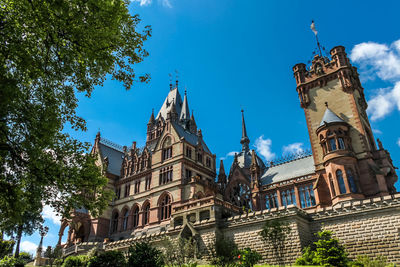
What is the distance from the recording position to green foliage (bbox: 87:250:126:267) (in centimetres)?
2436

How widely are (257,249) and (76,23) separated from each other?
779 inches

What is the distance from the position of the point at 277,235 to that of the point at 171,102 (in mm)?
37669

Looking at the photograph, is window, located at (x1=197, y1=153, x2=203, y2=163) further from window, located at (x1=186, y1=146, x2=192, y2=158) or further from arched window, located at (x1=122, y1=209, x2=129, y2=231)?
arched window, located at (x1=122, y1=209, x2=129, y2=231)

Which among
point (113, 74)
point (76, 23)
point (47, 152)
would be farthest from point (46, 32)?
point (47, 152)

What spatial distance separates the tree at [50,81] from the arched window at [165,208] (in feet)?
72.0

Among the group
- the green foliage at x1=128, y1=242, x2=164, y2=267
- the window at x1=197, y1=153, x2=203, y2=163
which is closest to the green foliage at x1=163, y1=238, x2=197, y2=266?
the green foliage at x1=128, y1=242, x2=164, y2=267

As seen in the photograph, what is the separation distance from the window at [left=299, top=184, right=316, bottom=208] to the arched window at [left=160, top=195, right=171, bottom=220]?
1645cm

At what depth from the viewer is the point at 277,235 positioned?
22391 millimetres

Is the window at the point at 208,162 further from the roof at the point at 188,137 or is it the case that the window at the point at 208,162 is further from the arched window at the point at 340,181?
the arched window at the point at 340,181

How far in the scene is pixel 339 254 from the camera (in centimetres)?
1977

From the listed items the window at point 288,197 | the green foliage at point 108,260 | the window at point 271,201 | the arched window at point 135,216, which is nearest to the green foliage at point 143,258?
the green foliage at point 108,260

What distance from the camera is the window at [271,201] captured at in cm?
3731

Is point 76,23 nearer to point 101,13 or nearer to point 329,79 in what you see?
point 101,13

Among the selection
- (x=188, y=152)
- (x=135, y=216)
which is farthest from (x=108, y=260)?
(x=188, y=152)
